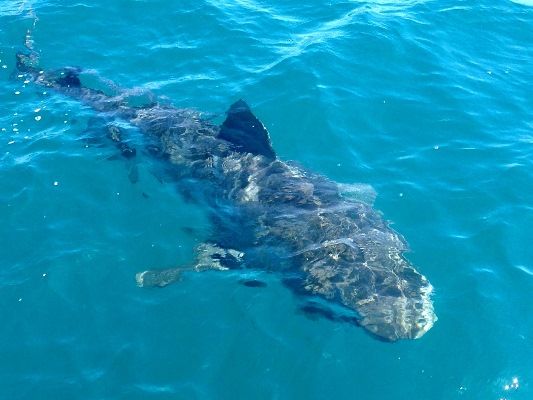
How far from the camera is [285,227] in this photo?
14.5 meters

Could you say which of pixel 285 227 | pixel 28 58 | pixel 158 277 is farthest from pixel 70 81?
pixel 285 227

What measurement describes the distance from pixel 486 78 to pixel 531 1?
869 cm

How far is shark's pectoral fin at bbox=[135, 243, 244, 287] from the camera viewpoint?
13672 mm

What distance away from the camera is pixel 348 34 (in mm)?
23891

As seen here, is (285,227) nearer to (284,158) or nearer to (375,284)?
(375,284)

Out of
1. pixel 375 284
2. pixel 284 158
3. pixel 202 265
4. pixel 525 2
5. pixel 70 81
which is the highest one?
pixel 525 2

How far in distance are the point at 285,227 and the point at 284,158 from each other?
390 centimetres

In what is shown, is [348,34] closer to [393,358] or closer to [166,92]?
[166,92]

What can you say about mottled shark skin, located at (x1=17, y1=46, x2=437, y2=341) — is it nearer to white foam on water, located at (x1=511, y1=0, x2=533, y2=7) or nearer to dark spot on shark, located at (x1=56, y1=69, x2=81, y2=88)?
dark spot on shark, located at (x1=56, y1=69, x2=81, y2=88)

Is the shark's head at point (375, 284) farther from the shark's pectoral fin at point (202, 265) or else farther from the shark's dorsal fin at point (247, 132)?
the shark's dorsal fin at point (247, 132)

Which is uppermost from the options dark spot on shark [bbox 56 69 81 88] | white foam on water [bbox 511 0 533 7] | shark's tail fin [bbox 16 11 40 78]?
white foam on water [bbox 511 0 533 7]

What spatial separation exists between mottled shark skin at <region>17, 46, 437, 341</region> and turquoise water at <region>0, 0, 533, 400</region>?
55 cm

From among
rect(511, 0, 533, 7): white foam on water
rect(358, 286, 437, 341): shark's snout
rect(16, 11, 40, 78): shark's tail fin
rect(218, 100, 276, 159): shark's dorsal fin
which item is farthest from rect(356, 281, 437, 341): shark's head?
rect(511, 0, 533, 7): white foam on water

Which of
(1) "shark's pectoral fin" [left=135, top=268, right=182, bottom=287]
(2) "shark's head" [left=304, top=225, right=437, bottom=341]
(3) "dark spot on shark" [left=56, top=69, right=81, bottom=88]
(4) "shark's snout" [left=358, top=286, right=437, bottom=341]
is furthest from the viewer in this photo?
(3) "dark spot on shark" [left=56, top=69, right=81, bottom=88]
